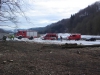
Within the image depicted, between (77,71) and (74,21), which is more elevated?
(74,21)

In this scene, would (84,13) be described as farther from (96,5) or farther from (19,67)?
(19,67)

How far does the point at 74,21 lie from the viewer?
178 m

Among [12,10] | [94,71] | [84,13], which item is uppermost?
[84,13]

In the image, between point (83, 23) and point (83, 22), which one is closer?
point (83, 23)

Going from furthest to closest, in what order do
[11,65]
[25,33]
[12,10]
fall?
[25,33], [12,10], [11,65]

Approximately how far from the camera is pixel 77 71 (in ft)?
28.9

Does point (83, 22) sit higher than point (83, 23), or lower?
higher

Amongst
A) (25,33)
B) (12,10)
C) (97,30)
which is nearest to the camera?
(12,10)

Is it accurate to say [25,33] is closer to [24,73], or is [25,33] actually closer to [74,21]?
[24,73]

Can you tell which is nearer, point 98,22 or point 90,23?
point 98,22

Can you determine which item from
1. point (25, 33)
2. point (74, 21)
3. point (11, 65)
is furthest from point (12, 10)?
point (74, 21)

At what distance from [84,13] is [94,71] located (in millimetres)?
178086

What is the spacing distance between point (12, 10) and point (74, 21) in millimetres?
168685

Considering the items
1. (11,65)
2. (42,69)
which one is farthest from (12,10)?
(42,69)
